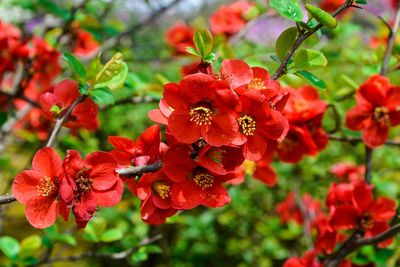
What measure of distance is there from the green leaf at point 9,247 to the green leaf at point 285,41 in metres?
0.86

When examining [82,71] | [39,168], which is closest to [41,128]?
[82,71]

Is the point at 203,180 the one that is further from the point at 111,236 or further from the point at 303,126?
the point at 111,236

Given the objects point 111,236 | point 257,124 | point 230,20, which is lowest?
point 111,236

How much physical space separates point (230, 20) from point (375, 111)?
108 centimetres

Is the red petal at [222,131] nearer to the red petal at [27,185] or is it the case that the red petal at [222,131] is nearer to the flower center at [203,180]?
the flower center at [203,180]

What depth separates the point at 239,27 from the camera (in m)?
2.06

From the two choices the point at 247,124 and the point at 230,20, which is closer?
the point at 247,124

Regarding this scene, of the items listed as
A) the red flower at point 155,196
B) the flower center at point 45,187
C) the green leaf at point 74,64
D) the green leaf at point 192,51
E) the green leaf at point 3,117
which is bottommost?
the green leaf at point 3,117

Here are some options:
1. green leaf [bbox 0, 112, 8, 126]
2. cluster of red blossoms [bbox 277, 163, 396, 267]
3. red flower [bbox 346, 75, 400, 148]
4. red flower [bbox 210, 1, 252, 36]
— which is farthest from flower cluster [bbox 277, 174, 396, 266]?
red flower [bbox 210, 1, 252, 36]

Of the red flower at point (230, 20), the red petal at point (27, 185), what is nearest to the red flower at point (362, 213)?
the red petal at point (27, 185)

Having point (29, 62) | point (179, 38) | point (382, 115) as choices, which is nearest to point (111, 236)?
point (29, 62)

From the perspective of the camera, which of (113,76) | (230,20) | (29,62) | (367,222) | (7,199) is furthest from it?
(230,20)

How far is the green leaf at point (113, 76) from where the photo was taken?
2.94 ft

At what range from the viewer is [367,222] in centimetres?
105
